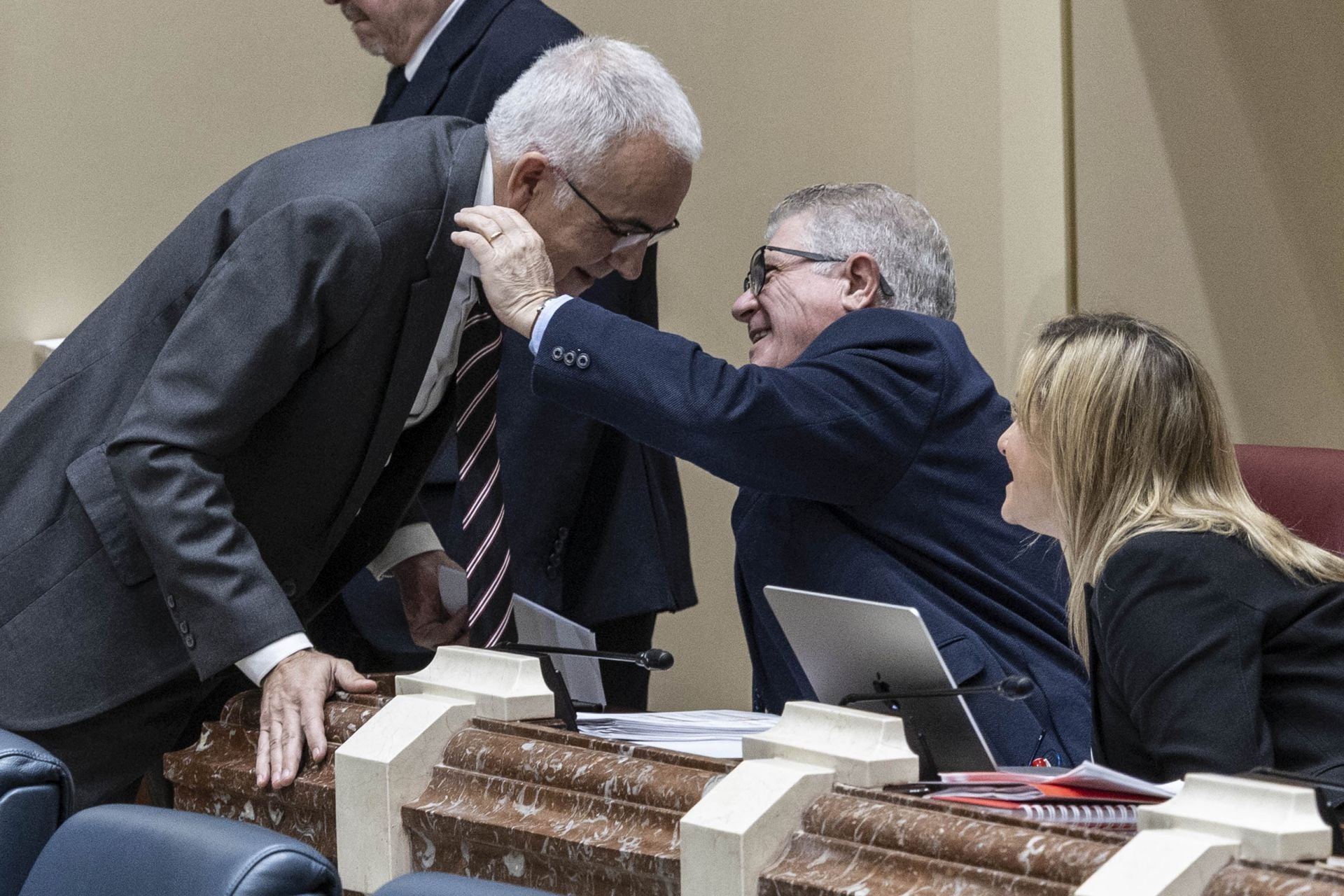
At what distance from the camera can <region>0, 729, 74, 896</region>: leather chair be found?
1.45m

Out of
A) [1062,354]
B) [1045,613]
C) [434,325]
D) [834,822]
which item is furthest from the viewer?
[1045,613]

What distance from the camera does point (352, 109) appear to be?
12.7 feet

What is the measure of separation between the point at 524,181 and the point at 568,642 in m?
0.55

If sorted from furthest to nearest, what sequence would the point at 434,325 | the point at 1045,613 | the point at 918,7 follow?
the point at 918,7, the point at 1045,613, the point at 434,325

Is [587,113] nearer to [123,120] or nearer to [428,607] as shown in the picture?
[428,607]

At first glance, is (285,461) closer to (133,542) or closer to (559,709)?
(133,542)

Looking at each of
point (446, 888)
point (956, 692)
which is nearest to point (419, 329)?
point (956, 692)

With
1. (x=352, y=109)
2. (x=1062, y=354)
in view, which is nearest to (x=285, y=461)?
(x=1062, y=354)

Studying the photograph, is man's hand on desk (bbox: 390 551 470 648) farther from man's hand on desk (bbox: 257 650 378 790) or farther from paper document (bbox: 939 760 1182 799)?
paper document (bbox: 939 760 1182 799)

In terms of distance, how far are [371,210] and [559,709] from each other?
601 millimetres

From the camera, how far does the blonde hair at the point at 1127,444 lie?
5.68 ft

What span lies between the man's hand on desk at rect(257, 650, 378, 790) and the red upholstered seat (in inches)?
53.0

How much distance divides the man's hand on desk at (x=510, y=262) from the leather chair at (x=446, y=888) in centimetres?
92

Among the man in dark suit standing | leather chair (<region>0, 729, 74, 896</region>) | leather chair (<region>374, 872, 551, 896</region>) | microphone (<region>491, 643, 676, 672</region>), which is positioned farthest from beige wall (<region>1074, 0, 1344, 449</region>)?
leather chair (<region>374, 872, 551, 896</region>)
